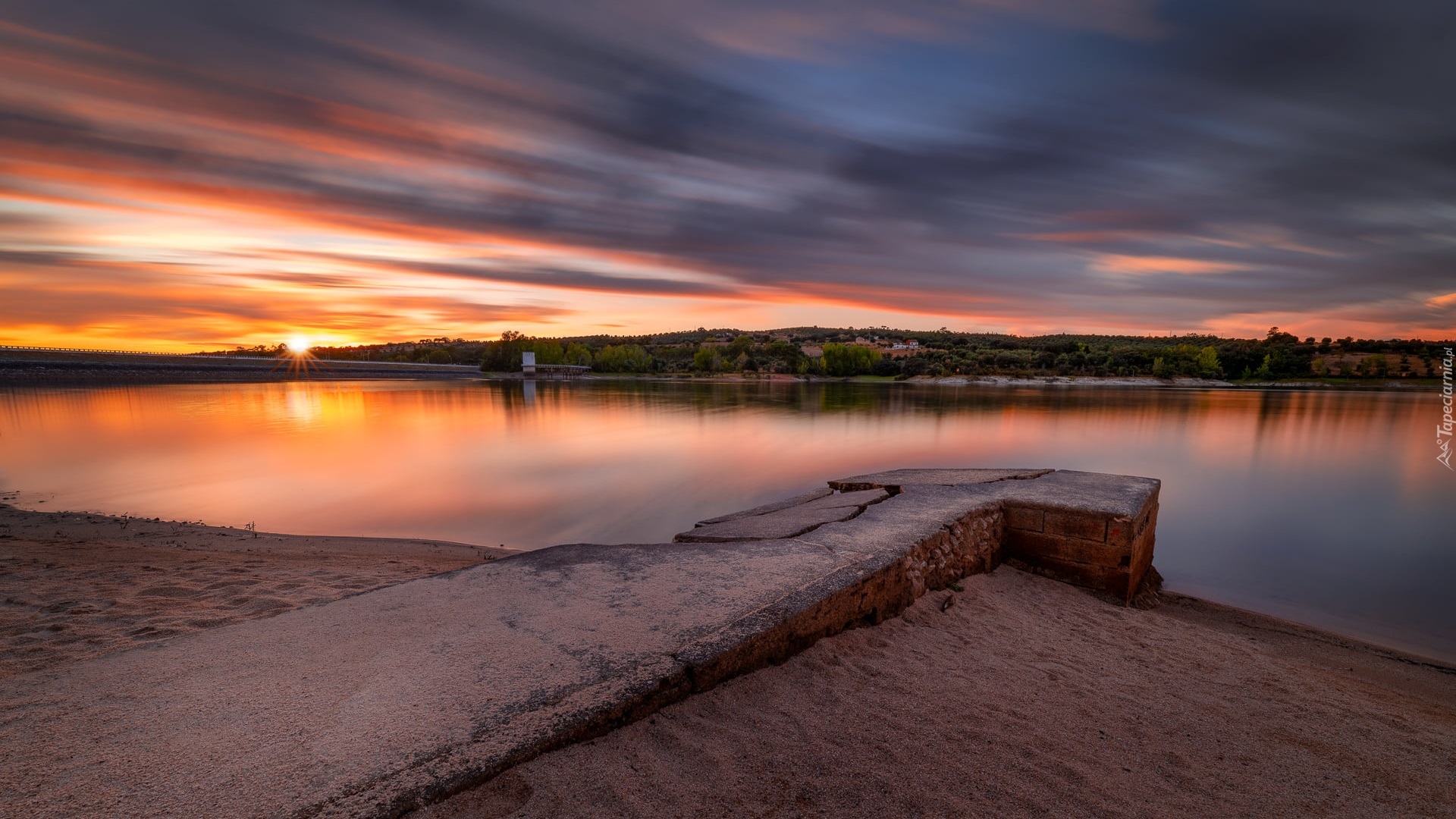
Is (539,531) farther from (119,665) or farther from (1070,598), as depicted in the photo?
(1070,598)

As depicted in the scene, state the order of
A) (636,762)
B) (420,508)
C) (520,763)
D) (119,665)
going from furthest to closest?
(420,508) < (119,665) < (636,762) < (520,763)

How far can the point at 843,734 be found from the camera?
2.96m

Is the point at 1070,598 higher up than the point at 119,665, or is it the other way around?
the point at 119,665

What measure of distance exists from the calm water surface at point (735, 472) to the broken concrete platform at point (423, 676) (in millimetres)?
5596

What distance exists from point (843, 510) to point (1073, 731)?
346cm

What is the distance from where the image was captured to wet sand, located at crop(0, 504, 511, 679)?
4344 mm

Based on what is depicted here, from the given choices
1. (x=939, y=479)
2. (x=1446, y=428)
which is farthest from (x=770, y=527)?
(x=1446, y=428)

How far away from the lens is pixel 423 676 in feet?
9.32

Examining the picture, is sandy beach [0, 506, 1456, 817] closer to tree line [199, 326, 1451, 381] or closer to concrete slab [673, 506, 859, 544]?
concrete slab [673, 506, 859, 544]

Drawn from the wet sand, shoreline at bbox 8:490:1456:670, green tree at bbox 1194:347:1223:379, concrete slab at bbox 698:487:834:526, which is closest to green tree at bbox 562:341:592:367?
green tree at bbox 1194:347:1223:379

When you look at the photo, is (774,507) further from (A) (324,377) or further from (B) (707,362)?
(A) (324,377)

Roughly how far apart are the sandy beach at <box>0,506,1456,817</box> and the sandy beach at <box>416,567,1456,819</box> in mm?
13

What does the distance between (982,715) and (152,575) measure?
801 cm

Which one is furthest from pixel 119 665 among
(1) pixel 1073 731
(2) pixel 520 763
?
(1) pixel 1073 731
